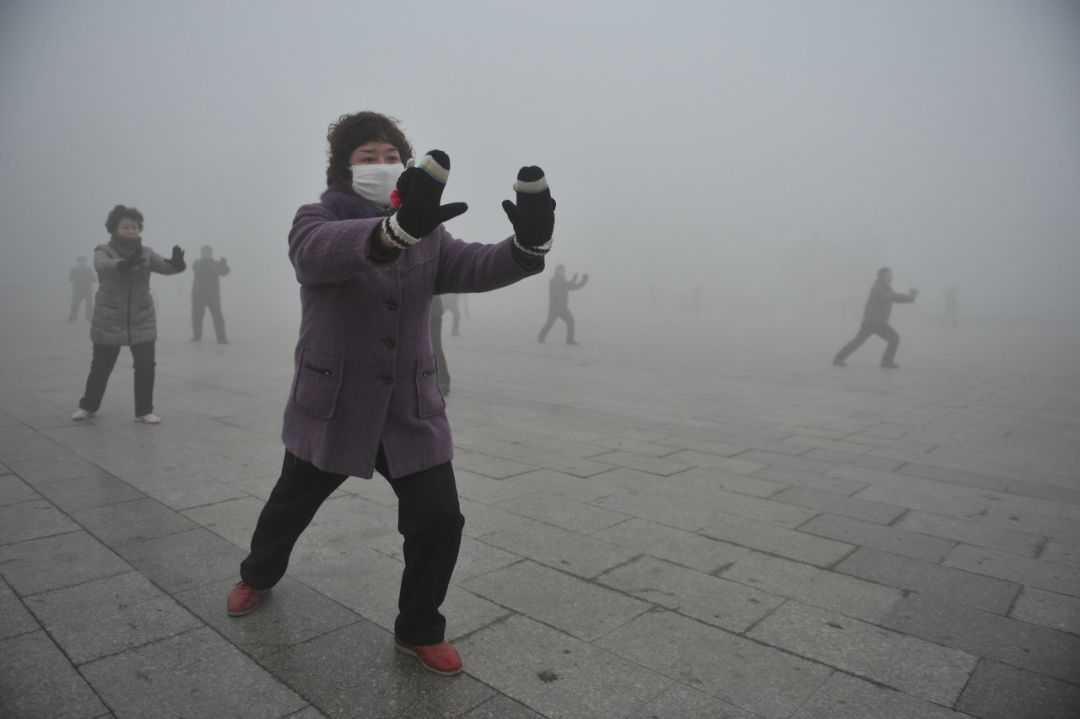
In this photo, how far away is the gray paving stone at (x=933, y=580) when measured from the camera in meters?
3.27

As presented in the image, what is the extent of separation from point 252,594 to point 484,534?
1319 millimetres

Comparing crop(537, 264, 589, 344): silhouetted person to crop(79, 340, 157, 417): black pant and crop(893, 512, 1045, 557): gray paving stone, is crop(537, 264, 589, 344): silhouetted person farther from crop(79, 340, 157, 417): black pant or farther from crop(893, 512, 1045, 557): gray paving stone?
crop(893, 512, 1045, 557): gray paving stone

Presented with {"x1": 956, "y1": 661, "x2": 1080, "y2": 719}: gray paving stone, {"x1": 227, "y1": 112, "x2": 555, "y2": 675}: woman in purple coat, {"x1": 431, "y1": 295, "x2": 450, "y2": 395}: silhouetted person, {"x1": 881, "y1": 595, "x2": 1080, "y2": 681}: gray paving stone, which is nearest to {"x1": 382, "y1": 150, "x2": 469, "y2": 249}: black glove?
{"x1": 227, "y1": 112, "x2": 555, "y2": 675}: woman in purple coat

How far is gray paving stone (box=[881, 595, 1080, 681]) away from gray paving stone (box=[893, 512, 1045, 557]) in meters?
1.04

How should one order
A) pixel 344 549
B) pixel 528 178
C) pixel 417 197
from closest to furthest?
1. pixel 417 197
2. pixel 528 178
3. pixel 344 549

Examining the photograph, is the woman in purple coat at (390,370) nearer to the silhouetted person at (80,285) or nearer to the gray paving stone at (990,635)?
the gray paving stone at (990,635)

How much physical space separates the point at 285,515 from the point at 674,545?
6.49 ft

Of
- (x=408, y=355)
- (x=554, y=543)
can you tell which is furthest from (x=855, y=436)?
(x=408, y=355)

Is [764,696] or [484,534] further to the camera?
[484,534]

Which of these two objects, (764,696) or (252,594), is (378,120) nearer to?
(252,594)

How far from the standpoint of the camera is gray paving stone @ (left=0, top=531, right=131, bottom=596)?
3133 mm

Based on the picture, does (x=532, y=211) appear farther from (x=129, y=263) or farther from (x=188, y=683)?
(x=129, y=263)

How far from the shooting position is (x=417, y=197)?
1.97 m

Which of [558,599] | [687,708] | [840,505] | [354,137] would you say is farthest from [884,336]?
[354,137]
